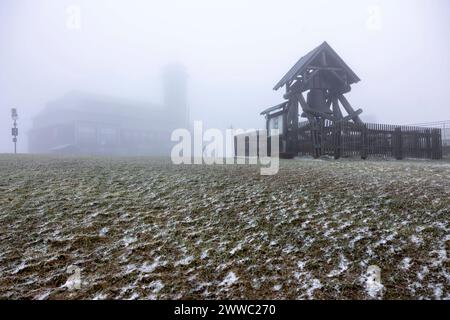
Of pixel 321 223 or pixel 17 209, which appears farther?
pixel 17 209

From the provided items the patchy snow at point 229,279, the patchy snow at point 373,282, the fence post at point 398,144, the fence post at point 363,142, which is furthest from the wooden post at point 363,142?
the patchy snow at point 229,279

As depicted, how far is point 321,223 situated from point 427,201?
7.32 ft

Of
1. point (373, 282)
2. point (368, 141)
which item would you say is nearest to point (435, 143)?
point (368, 141)

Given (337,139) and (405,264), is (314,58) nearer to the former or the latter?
(337,139)

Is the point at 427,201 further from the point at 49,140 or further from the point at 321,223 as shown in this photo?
the point at 49,140

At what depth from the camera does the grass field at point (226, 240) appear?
272 centimetres

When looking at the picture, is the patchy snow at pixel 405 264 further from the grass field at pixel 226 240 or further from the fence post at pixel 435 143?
the fence post at pixel 435 143

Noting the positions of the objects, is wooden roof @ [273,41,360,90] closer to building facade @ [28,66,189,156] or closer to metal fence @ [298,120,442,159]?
metal fence @ [298,120,442,159]

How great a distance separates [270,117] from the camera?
1775 cm

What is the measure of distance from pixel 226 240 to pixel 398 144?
13.6 metres

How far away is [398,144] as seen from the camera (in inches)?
549
